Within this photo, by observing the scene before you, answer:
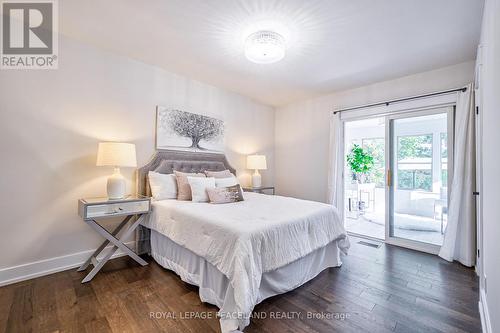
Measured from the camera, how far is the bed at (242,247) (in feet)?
5.20

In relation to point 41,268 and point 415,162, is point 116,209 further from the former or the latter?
point 415,162

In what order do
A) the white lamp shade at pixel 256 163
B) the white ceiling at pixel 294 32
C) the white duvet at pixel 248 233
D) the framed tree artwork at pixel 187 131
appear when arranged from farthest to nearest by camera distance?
the white lamp shade at pixel 256 163, the framed tree artwork at pixel 187 131, the white ceiling at pixel 294 32, the white duvet at pixel 248 233

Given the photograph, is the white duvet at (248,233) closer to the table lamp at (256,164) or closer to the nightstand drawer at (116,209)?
the nightstand drawer at (116,209)

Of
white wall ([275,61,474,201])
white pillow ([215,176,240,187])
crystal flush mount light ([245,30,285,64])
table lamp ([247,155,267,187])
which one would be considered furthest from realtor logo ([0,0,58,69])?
white wall ([275,61,474,201])

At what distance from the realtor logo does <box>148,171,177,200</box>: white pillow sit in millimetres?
1628

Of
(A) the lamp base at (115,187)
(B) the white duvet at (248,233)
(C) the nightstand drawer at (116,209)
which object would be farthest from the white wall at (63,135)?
(B) the white duvet at (248,233)

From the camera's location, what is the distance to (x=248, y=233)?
1659mm

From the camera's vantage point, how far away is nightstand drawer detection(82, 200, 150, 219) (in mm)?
2182

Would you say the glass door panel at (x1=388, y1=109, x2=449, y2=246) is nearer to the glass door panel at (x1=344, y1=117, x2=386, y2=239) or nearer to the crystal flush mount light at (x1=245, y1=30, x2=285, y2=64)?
the glass door panel at (x1=344, y1=117, x2=386, y2=239)

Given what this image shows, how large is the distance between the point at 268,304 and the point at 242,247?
675mm

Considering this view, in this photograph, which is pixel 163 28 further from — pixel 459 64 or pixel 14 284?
pixel 459 64

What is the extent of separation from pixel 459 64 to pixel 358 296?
10.8 ft

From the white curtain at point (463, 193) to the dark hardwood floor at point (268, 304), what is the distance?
33cm

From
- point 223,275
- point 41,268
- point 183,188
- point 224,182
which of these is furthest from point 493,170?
point 41,268
